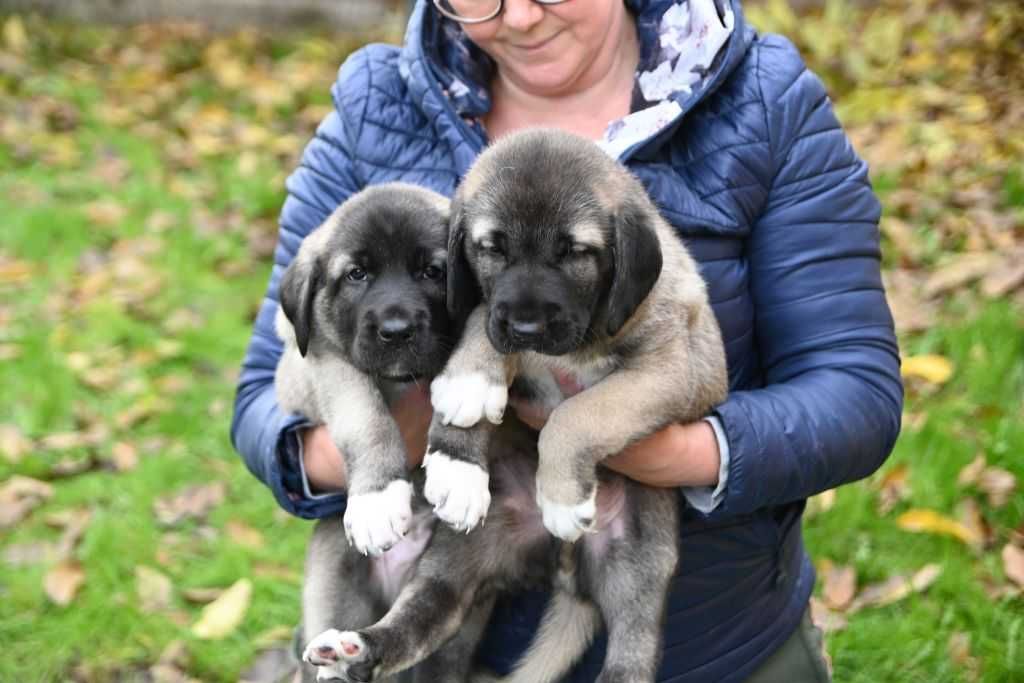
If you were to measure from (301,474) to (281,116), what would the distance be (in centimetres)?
633

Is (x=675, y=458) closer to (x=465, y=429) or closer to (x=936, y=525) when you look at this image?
(x=465, y=429)

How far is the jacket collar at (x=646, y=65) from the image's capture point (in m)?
3.05

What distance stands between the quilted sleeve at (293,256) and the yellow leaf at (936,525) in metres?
2.30

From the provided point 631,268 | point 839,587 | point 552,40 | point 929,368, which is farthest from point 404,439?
point 929,368

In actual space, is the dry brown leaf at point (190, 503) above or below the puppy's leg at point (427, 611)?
below

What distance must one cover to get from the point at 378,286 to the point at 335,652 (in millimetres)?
945

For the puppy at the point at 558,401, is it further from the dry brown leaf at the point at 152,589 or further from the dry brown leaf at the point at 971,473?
the dry brown leaf at the point at 152,589

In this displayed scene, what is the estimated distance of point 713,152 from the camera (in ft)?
10.0

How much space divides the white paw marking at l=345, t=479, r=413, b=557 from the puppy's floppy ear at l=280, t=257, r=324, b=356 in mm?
518

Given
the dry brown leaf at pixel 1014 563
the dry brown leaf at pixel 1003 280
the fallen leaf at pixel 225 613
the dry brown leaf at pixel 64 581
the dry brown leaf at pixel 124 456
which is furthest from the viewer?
the dry brown leaf at pixel 124 456

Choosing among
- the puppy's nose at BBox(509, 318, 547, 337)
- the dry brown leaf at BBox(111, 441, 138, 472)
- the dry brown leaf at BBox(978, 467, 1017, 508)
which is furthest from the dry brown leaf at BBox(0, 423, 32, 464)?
the dry brown leaf at BBox(978, 467, 1017, 508)

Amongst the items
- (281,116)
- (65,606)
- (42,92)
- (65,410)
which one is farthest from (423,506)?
(42,92)

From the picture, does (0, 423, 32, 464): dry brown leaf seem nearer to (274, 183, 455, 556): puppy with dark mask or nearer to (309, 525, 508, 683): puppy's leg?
(274, 183, 455, 556): puppy with dark mask

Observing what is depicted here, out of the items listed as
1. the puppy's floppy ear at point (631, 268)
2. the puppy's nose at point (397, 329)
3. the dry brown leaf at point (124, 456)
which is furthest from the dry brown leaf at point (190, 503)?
the puppy's floppy ear at point (631, 268)
